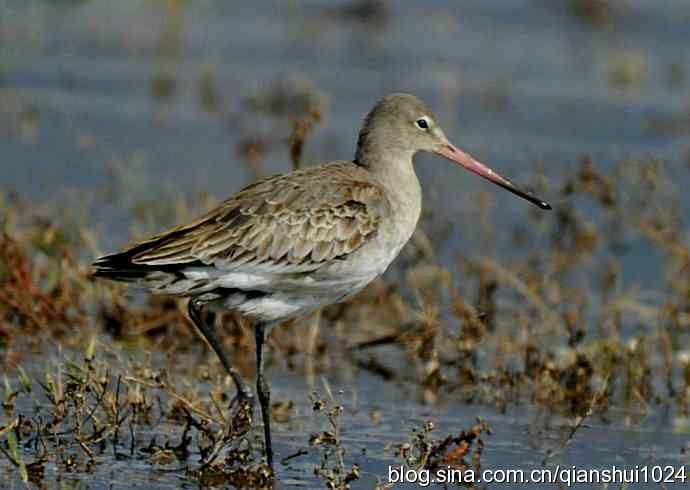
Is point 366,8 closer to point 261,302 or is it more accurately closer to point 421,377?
point 421,377

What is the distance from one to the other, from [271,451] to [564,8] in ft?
36.9

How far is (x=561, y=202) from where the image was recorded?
34.1 ft

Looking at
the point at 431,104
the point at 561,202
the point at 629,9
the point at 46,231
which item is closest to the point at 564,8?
the point at 629,9

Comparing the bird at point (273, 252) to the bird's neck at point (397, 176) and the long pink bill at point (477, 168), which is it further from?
the long pink bill at point (477, 168)

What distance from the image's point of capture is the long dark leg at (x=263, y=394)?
6809 millimetres

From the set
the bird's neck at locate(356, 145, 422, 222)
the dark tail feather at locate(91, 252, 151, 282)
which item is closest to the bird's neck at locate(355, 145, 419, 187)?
the bird's neck at locate(356, 145, 422, 222)

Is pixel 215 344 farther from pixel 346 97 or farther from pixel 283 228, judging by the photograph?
pixel 346 97

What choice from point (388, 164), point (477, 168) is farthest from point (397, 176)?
point (477, 168)

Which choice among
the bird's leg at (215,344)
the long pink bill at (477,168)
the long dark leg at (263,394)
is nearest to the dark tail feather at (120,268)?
the bird's leg at (215,344)

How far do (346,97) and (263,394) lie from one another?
7473 mm

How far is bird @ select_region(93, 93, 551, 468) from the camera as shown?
696cm

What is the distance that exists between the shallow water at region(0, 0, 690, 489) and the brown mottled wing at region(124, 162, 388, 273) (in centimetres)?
92

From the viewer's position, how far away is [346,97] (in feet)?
47.2

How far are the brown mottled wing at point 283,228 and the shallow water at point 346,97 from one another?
0.92 meters
